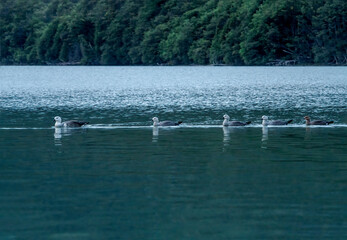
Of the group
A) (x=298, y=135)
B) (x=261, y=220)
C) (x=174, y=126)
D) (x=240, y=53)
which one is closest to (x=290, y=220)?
(x=261, y=220)

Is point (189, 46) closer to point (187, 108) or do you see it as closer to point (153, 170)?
point (187, 108)

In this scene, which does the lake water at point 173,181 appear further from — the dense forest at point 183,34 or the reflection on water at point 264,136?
the dense forest at point 183,34

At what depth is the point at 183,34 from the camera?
15325cm

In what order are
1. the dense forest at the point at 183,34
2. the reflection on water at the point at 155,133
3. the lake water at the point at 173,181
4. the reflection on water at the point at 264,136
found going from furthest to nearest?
the dense forest at the point at 183,34, the reflection on water at the point at 155,133, the reflection on water at the point at 264,136, the lake water at the point at 173,181

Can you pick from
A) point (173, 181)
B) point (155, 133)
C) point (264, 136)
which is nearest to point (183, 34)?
point (155, 133)

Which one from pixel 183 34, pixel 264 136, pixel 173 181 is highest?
pixel 183 34

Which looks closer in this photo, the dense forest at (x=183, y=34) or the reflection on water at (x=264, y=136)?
the reflection on water at (x=264, y=136)

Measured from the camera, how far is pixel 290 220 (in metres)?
13.8

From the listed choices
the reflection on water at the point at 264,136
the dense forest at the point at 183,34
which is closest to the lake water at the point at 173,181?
the reflection on water at the point at 264,136

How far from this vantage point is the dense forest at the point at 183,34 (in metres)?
132

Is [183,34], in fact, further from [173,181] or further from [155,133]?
[173,181]

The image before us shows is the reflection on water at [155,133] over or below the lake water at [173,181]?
below

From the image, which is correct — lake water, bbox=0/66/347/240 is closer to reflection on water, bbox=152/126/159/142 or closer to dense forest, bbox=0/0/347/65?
reflection on water, bbox=152/126/159/142

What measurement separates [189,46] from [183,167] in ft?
447
